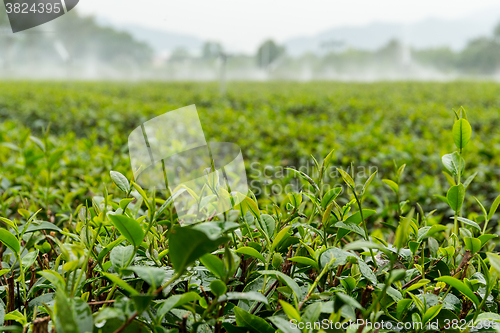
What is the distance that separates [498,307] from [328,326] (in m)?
0.44

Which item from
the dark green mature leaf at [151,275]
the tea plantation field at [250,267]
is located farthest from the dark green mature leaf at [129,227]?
the dark green mature leaf at [151,275]

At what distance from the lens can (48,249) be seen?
87cm

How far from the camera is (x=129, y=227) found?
55 cm

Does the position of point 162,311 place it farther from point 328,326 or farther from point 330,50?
point 330,50

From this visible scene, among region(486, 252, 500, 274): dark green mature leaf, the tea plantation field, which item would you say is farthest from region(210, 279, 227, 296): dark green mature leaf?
region(486, 252, 500, 274): dark green mature leaf

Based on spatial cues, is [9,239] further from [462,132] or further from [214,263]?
[462,132]

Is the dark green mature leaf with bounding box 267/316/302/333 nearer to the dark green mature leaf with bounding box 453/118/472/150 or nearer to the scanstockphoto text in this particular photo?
the dark green mature leaf with bounding box 453/118/472/150

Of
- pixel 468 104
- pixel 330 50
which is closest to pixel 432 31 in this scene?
pixel 330 50

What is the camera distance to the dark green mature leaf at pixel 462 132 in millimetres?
722
